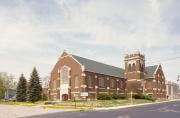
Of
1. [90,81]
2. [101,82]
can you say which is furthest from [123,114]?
[101,82]

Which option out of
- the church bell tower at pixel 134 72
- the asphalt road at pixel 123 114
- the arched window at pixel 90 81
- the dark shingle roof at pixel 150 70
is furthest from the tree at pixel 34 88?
the asphalt road at pixel 123 114

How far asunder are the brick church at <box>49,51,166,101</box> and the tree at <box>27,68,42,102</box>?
466cm

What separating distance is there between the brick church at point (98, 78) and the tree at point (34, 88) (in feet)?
15.3

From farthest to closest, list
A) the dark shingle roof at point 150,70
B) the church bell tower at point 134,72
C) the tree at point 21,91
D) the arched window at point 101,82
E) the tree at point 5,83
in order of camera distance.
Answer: the tree at point 5,83 < the dark shingle roof at point 150,70 < the church bell tower at point 134,72 < the tree at point 21,91 < the arched window at point 101,82

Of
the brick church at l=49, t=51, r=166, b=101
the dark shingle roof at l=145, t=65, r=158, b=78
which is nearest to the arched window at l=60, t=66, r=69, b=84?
the brick church at l=49, t=51, r=166, b=101

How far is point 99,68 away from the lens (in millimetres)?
81188

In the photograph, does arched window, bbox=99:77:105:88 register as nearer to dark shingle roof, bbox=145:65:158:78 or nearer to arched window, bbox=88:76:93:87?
arched window, bbox=88:76:93:87

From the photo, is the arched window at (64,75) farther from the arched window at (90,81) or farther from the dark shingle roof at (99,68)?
the arched window at (90,81)

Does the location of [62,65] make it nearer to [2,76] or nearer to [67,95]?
[67,95]

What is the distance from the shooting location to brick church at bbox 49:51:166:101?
73.9 meters

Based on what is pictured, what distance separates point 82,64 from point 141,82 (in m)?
22.3

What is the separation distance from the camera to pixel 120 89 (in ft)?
288

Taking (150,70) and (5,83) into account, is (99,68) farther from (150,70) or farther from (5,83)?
(5,83)

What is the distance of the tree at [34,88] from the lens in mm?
77375
